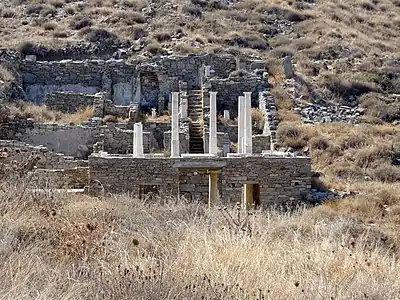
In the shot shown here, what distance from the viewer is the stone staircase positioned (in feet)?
74.5

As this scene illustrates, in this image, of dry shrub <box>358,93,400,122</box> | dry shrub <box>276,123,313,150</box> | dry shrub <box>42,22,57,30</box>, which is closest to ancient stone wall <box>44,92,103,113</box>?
dry shrub <box>276,123,313,150</box>

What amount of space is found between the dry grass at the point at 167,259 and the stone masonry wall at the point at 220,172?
6.71m

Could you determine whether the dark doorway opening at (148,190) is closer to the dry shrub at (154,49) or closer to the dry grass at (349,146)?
the dry grass at (349,146)

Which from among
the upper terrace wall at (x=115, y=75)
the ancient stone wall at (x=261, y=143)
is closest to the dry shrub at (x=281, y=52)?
the upper terrace wall at (x=115, y=75)

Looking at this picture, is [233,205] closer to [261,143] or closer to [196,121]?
[261,143]

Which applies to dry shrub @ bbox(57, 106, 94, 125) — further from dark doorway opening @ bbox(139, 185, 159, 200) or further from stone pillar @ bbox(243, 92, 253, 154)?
dark doorway opening @ bbox(139, 185, 159, 200)

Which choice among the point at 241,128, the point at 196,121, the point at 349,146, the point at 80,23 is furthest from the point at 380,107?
the point at 80,23

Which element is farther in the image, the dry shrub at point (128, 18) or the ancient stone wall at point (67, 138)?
the dry shrub at point (128, 18)

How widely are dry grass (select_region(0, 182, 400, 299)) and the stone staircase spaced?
1280 cm

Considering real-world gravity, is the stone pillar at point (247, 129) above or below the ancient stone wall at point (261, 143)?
above

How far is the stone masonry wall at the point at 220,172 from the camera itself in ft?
54.6

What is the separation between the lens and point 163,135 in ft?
75.2

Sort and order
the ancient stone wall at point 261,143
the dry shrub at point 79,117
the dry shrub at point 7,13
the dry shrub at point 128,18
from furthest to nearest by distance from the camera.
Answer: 1. the dry shrub at point 7,13
2. the dry shrub at point 128,18
3. the dry shrub at point 79,117
4. the ancient stone wall at point 261,143

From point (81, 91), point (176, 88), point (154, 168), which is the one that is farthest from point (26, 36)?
point (154, 168)
